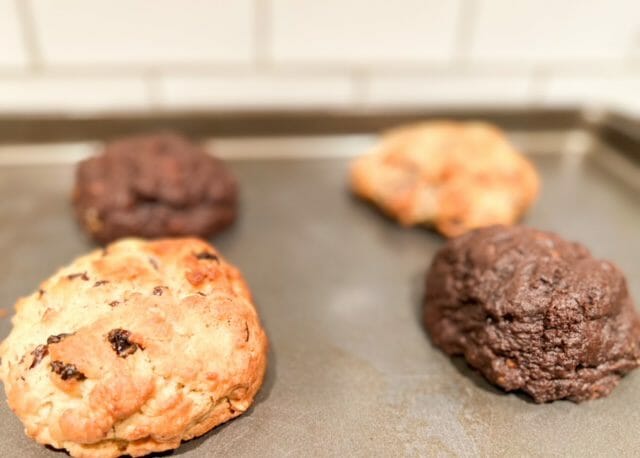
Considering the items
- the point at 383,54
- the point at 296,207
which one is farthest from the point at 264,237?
the point at 383,54

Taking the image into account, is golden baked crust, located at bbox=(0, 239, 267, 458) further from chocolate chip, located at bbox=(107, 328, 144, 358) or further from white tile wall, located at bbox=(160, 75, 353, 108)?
white tile wall, located at bbox=(160, 75, 353, 108)

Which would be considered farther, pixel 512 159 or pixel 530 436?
pixel 512 159

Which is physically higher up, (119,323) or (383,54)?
(383,54)

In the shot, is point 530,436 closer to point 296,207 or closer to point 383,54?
point 296,207

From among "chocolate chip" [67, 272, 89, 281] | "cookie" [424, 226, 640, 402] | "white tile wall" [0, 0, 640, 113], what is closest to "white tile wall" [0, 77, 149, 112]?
"white tile wall" [0, 0, 640, 113]

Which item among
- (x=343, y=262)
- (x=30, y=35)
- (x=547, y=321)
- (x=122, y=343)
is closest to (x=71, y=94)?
(x=30, y=35)

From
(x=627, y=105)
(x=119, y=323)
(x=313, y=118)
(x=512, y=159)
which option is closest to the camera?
(x=119, y=323)

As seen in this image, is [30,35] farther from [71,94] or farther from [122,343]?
[122,343]

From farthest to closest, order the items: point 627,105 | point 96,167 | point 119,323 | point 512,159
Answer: point 627,105 < point 512,159 < point 96,167 < point 119,323
